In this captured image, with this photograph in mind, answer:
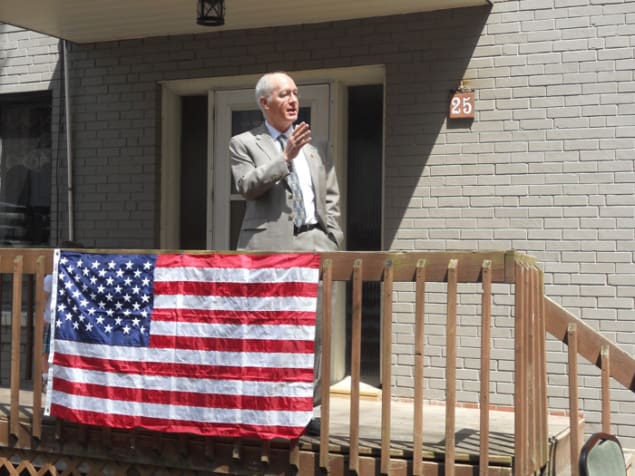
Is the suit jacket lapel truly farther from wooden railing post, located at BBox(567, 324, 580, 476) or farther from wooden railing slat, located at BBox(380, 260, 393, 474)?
wooden railing post, located at BBox(567, 324, 580, 476)

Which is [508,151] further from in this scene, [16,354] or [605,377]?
[16,354]

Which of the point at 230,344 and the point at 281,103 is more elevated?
the point at 281,103

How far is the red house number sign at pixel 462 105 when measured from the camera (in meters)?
6.89

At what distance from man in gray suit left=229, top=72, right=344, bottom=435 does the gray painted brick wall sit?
2.13 metres

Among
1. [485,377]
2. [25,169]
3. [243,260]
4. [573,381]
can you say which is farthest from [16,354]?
[25,169]

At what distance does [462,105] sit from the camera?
6.91 meters

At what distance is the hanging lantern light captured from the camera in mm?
6621

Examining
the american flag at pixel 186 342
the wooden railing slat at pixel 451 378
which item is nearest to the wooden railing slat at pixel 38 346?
the american flag at pixel 186 342

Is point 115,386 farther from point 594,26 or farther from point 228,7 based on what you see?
point 594,26

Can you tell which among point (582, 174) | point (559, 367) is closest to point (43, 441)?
point (559, 367)

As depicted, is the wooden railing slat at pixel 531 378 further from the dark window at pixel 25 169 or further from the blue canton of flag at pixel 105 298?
the dark window at pixel 25 169

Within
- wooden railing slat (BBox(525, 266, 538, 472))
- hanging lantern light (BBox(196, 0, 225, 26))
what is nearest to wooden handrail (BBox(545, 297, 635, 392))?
wooden railing slat (BBox(525, 266, 538, 472))

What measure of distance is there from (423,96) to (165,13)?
82.2 inches

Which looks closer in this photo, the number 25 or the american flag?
the american flag
